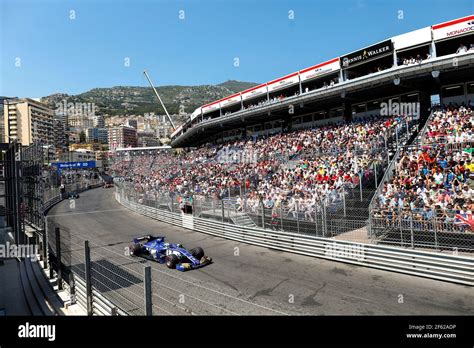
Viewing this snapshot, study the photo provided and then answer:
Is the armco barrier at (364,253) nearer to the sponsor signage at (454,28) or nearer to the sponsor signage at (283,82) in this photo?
the sponsor signage at (454,28)

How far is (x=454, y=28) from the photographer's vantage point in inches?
715

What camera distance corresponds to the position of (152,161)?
4631cm

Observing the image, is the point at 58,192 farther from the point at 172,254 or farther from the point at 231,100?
the point at 172,254

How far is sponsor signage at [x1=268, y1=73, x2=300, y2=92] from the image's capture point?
28.0m

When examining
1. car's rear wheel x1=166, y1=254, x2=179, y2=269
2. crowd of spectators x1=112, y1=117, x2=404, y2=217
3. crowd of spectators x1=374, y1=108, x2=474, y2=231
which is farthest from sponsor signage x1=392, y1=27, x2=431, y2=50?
car's rear wheel x1=166, y1=254, x2=179, y2=269

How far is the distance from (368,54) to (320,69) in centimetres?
418

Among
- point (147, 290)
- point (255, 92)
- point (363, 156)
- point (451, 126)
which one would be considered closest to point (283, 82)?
point (255, 92)

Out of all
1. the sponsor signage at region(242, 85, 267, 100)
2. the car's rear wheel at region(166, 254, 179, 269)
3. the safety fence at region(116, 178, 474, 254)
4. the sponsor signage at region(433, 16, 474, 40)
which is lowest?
the car's rear wheel at region(166, 254, 179, 269)

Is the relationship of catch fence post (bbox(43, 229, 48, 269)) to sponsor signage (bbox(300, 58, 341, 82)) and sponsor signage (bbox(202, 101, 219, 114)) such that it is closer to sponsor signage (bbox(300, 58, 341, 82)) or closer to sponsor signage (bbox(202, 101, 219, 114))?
sponsor signage (bbox(300, 58, 341, 82))

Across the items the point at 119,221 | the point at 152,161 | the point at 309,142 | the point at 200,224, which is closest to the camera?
the point at 200,224

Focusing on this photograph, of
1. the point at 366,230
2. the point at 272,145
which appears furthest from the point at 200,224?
the point at 272,145

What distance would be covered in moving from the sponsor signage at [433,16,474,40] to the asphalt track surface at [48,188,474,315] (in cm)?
1568
